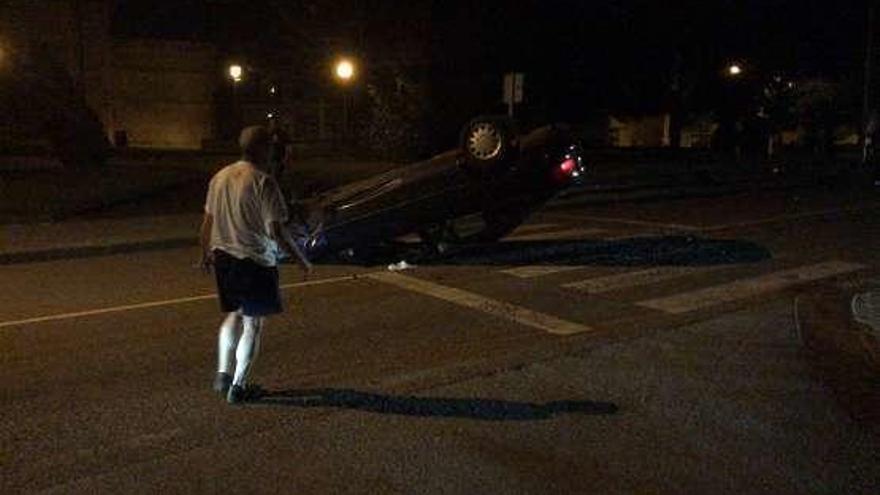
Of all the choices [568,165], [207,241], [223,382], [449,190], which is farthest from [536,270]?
[207,241]

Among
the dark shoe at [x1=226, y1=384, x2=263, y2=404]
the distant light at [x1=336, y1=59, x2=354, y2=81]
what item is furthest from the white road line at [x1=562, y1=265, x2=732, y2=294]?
the distant light at [x1=336, y1=59, x2=354, y2=81]

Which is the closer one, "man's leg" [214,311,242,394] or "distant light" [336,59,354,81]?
"man's leg" [214,311,242,394]

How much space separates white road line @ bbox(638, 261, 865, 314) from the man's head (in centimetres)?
463

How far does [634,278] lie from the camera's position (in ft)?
36.0

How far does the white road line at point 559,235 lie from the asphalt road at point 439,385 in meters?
2.36

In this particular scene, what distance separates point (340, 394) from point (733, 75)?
1511 inches

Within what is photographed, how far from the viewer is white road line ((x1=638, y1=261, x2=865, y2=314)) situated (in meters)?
9.52

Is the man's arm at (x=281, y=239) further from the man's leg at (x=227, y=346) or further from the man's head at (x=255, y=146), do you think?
the man's leg at (x=227, y=346)

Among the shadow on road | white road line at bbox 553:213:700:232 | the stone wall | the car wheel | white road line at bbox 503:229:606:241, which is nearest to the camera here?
the car wheel

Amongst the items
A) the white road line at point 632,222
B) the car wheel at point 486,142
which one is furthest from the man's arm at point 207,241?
the white road line at point 632,222

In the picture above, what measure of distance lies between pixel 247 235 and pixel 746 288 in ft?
20.6

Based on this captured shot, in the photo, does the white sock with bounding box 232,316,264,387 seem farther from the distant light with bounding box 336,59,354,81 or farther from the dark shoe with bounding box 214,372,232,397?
the distant light with bounding box 336,59,354,81

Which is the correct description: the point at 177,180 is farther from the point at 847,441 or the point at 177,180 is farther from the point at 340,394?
the point at 847,441

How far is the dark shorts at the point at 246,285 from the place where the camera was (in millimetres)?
5910
